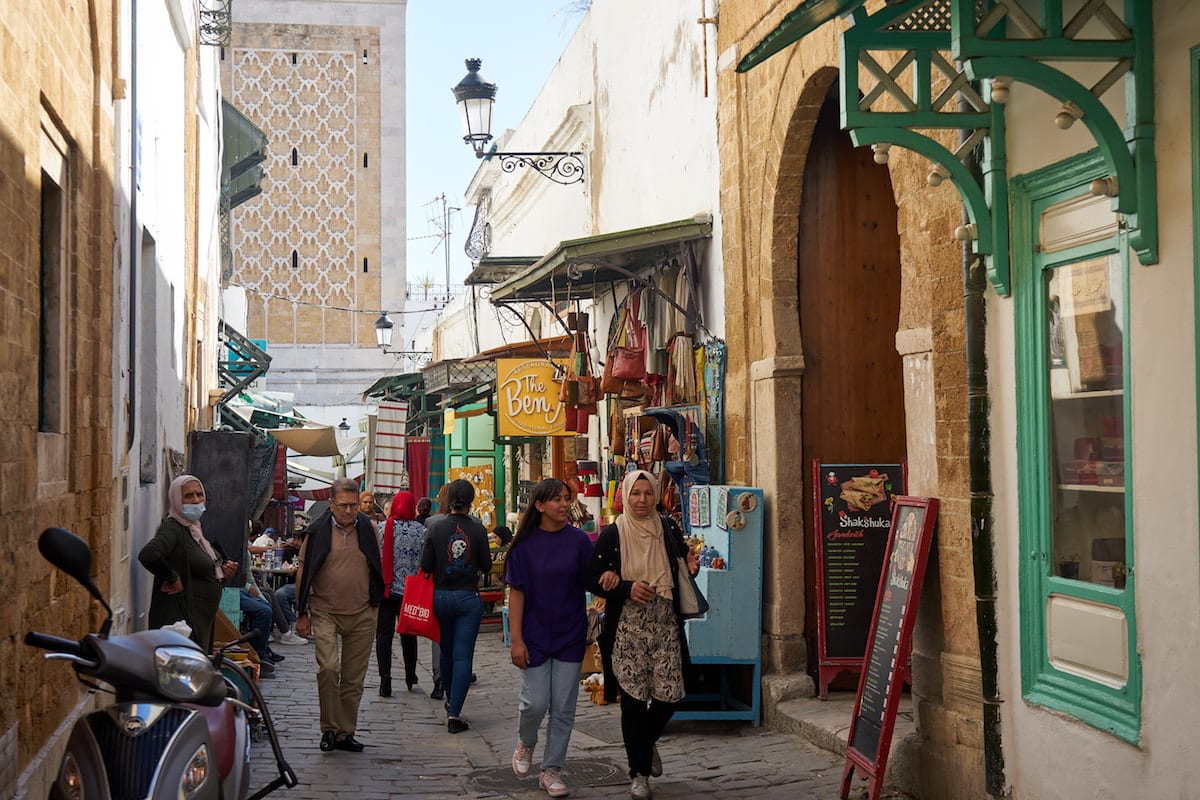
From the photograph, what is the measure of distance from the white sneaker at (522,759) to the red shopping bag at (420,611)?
86.6 inches

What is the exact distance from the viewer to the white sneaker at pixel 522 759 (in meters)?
7.41

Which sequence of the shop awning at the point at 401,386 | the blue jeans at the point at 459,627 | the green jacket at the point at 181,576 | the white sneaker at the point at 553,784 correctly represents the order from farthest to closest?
the shop awning at the point at 401,386 < the blue jeans at the point at 459,627 < the green jacket at the point at 181,576 < the white sneaker at the point at 553,784

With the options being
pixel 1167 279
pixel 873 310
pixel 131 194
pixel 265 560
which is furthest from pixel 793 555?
pixel 265 560

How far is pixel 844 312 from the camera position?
30.8ft

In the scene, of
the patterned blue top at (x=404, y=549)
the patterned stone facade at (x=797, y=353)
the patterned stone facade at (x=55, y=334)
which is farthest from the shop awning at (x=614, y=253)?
the patterned stone facade at (x=55, y=334)

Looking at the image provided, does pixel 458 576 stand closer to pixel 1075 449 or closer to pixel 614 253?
pixel 614 253

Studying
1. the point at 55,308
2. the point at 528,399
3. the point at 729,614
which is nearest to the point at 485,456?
the point at 528,399

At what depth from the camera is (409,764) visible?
8172 millimetres

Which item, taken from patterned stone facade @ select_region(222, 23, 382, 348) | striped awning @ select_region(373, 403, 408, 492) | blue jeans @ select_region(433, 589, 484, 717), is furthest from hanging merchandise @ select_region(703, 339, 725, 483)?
patterned stone facade @ select_region(222, 23, 382, 348)

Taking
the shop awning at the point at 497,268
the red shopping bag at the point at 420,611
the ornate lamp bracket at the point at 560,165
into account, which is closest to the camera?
the red shopping bag at the point at 420,611

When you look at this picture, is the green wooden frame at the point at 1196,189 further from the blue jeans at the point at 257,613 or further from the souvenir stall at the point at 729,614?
the blue jeans at the point at 257,613

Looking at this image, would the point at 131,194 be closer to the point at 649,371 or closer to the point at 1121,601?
the point at 649,371

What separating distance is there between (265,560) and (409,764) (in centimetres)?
937

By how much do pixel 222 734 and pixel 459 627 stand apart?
4.72 meters
